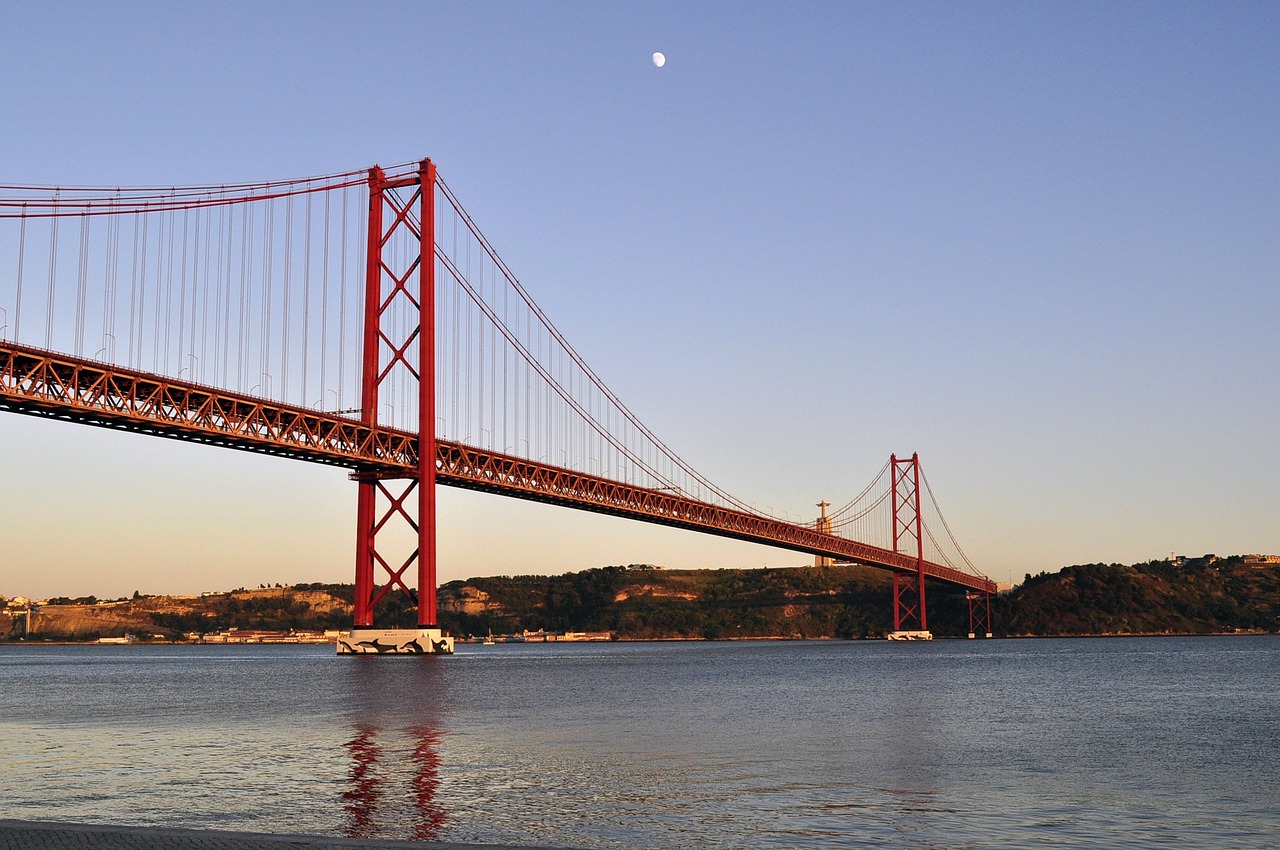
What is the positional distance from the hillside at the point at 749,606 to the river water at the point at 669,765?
99.9m

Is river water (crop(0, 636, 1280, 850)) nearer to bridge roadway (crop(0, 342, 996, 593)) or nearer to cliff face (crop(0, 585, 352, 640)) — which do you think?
bridge roadway (crop(0, 342, 996, 593))


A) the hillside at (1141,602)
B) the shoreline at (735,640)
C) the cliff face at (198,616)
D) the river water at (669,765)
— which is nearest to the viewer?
the river water at (669,765)

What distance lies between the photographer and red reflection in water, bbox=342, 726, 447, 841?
1317cm

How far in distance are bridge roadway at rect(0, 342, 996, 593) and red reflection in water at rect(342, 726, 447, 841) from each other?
24.7 m

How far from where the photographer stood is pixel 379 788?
53.8 feet

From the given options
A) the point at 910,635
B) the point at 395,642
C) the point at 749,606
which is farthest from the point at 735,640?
the point at 395,642

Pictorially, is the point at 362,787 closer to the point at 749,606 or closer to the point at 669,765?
the point at 669,765

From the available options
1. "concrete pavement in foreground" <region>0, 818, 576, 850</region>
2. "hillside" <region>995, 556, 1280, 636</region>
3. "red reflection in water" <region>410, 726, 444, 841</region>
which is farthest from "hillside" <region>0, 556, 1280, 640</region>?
"concrete pavement in foreground" <region>0, 818, 576, 850</region>

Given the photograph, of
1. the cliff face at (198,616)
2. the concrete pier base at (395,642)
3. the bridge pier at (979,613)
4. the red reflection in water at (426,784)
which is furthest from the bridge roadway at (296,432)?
the cliff face at (198,616)

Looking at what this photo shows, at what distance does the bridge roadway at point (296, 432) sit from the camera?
4338 centimetres

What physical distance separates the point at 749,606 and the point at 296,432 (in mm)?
122429

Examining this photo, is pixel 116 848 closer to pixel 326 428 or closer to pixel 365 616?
pixel 326 428

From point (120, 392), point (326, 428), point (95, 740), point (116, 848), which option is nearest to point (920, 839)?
point (116, 848)

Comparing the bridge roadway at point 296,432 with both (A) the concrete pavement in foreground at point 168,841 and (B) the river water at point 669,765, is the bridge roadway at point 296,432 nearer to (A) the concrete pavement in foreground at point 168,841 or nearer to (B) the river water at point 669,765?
(B) the river water at point 669,765
